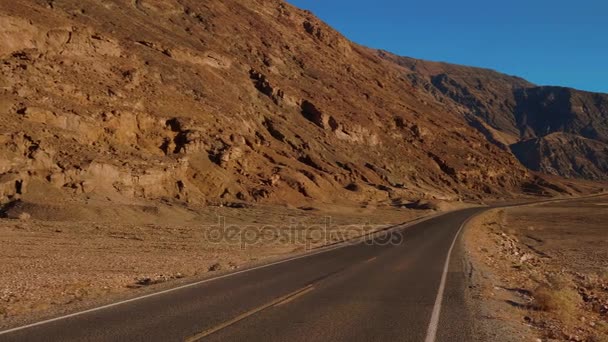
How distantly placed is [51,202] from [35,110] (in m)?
9.39

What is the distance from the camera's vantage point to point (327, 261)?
57.3 ft

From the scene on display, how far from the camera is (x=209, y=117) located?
167ft

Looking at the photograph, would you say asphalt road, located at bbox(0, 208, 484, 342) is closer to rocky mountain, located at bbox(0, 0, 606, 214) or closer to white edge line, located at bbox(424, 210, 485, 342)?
white edge line, located at bbox(424, 210, 485, 342)

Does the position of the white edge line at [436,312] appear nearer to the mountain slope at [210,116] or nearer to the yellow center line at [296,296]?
the yellow center line at [296,296]

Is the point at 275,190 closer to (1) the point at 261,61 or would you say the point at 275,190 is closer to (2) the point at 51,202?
(2) the point at 51,202

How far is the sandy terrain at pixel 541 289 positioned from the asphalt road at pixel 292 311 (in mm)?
687

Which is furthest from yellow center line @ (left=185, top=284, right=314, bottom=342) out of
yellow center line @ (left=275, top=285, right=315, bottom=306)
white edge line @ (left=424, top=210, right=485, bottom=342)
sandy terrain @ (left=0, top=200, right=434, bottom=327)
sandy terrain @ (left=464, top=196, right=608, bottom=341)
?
sandy terrain @ (left=464, top=196, right=608, bottom=341)

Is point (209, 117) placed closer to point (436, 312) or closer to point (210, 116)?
point (210, 116)

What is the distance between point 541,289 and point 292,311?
624cm

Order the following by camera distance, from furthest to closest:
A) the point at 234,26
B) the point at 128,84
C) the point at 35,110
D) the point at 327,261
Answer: the point at 234,26 < the point at 128,84 < the point at 35,110 < the point at 327,261

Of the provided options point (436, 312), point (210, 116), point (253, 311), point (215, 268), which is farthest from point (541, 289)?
point (210, 116)

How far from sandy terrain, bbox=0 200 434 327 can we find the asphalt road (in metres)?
1.33

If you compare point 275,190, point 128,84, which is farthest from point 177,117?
point 275,190

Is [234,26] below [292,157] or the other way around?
the other way around
